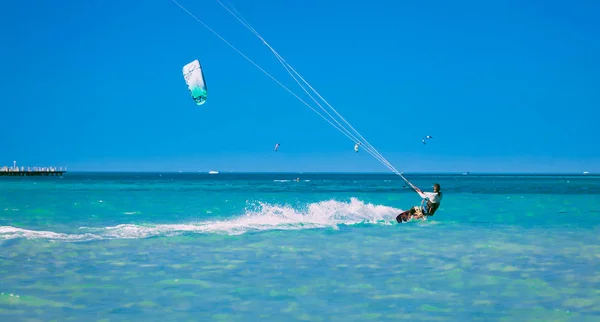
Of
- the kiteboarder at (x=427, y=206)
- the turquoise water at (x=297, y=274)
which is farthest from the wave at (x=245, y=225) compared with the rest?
the kiteboarder at (x=427, y=206)

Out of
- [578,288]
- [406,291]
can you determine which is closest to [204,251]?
[406,291]

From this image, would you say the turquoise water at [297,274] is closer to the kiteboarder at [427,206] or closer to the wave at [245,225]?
the wave at [245,225]

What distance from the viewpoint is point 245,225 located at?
2359cm

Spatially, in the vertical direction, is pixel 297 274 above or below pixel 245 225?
below

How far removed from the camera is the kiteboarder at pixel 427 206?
872 inches

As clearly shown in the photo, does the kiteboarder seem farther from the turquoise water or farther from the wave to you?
the wave

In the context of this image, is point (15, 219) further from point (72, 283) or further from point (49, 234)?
point (72, 283)

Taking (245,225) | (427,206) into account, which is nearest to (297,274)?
(245,225)

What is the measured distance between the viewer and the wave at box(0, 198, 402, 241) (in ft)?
65.4

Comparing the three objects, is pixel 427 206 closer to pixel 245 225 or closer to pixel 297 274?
pixel 245 225

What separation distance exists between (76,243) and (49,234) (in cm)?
312

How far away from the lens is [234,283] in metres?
11.8

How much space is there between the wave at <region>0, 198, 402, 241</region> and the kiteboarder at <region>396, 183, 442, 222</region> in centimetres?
118

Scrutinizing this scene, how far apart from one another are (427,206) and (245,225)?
711 cm
